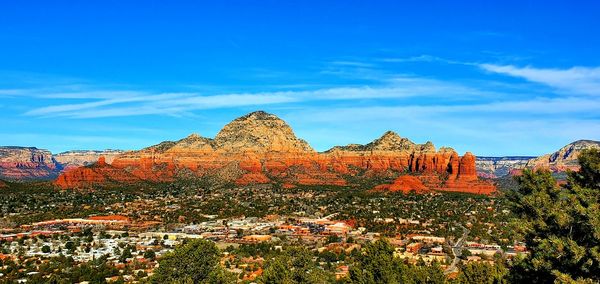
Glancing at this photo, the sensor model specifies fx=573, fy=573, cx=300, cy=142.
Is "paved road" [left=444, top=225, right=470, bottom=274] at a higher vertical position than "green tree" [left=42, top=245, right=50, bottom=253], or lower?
lower

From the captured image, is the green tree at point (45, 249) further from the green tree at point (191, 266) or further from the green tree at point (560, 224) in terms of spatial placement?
the green tree at point (560, 224)

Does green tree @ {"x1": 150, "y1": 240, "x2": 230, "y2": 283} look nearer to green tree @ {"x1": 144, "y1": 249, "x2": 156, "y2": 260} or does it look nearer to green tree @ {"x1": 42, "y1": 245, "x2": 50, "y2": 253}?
green tree @ {"x1": 144, "y1": 249, "x2": 156, "y2": 260}

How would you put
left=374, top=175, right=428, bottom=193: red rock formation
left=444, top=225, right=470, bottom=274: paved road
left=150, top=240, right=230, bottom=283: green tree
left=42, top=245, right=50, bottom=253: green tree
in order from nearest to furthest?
left=150, top=240, right=230, bottom=283: green tree
left=444, top=225, right=470, bottom=274: paved road
left=42, top=245, right=50, bottom=253: green tree
left=374, top=175, right=428, bottom=193: red rock formation

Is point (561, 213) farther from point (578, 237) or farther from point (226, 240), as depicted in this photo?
point (226, 240)

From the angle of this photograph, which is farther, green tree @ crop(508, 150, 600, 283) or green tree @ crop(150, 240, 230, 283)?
green tree @ crop(150, 240, 230, 283)

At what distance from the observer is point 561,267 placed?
22.0m

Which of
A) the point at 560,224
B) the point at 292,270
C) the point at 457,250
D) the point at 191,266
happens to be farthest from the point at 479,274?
the point at 457,250

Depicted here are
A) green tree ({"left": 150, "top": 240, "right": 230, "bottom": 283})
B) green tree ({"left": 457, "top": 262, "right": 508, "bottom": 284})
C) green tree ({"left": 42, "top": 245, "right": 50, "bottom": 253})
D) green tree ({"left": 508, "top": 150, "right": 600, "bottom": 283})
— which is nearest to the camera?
green tree ({"left": 508, "top": 150, "right": 600, "bottom": 283})

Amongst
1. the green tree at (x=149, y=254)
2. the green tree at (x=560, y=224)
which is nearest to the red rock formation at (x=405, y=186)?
the green tree at (x=149, y=254)

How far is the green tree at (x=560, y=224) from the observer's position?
68.1ft

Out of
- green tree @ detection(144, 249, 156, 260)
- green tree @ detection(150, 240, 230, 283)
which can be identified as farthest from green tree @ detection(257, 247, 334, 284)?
green tree @ detection(144, 249, 156, 260)

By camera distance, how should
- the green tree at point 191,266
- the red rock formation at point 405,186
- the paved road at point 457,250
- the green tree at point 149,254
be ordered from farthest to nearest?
1. the red rock formation at point 405,186
2. the green tree at point 149,254
3. the paved road at point 457,250
4. the green tree at point 191,266

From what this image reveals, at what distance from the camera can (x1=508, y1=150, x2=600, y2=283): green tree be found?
20766mm

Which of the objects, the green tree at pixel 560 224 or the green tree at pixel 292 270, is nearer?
the green tree at pixel 560 224
